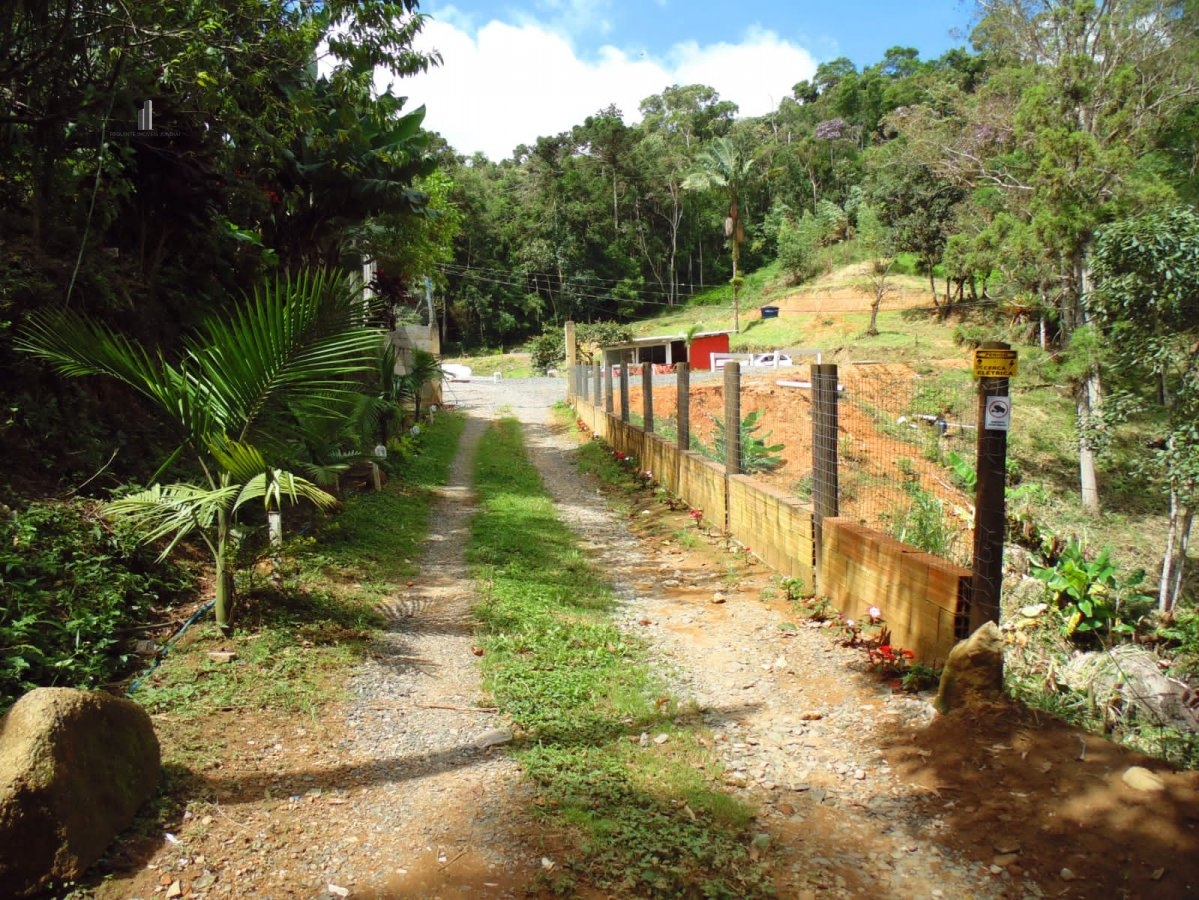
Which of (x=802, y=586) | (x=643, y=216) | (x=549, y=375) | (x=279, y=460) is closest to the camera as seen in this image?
(x=279, y=460)

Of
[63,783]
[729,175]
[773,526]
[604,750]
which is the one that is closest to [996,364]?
[604,750]

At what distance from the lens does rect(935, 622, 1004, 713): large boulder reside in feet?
12.0

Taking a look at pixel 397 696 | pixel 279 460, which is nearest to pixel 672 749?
pixel 397 696

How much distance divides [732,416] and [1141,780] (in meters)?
5.12

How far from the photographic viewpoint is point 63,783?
262 cm

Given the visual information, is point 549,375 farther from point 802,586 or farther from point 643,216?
point 802,586

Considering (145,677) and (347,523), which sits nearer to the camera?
(145,677)

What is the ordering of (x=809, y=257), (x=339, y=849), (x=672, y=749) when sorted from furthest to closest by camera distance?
(x=809, y=257) → (x=672, y=749) → (x=339, y=849)

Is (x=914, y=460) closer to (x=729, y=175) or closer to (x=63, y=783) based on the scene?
(x=63, y=783)

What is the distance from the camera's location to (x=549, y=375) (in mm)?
44406

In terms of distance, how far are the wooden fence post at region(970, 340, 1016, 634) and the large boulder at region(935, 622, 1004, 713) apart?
16 centimetres

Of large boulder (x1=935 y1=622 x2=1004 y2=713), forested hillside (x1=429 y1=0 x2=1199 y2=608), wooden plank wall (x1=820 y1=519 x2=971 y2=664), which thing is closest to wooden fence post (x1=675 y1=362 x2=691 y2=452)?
wooden plank wall (x1=820 y1=519 x2=971 y2=664)

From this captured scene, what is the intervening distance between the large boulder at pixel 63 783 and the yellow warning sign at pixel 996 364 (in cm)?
390

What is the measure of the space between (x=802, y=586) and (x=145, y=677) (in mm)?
4389
